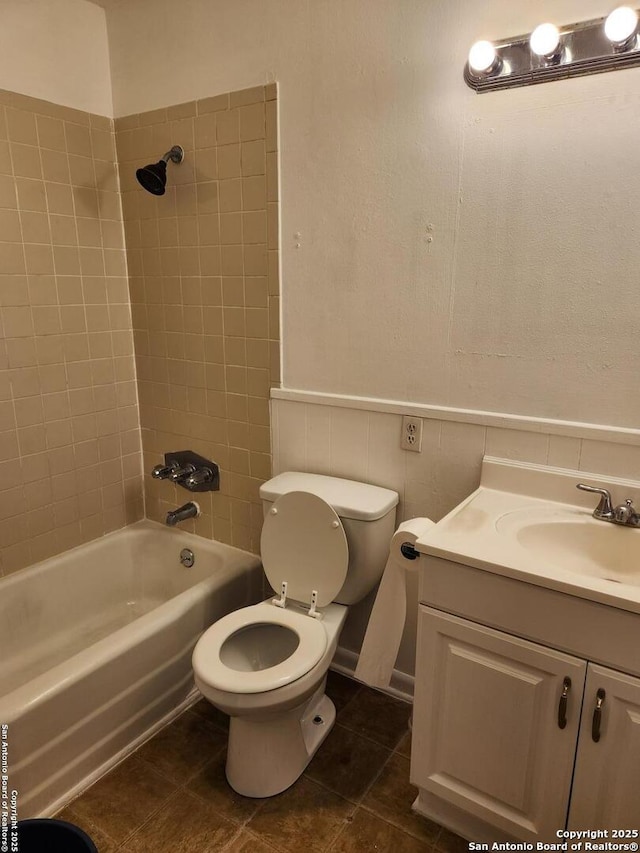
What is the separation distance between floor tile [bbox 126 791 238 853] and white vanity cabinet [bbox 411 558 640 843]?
1.85 feet

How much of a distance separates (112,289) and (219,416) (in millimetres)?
715

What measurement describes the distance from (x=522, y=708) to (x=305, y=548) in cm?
81

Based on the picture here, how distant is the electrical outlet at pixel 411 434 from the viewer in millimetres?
1757

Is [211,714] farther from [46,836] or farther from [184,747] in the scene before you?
[46,836]

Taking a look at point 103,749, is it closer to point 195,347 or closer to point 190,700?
point 190,700

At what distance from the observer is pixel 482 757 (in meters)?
1.31

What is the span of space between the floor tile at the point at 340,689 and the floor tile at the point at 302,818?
341mm

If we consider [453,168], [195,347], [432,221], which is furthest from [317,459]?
[453,168]

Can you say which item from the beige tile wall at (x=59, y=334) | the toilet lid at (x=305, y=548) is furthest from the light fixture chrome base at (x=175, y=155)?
the toilet lid at (x=305, y=548)

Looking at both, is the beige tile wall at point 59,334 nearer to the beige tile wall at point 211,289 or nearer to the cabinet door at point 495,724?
the beige tile wall at point 211,289

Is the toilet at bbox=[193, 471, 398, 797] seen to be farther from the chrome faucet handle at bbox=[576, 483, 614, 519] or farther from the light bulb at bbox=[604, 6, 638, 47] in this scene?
the light bulb at bbox=[604, 6, 638, 47]

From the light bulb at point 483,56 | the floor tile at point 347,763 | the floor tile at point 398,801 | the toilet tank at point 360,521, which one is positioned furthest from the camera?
the toilet tank at point 360,521

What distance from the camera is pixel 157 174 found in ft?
6.28

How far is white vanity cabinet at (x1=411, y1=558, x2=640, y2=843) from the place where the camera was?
1134 millimetres
